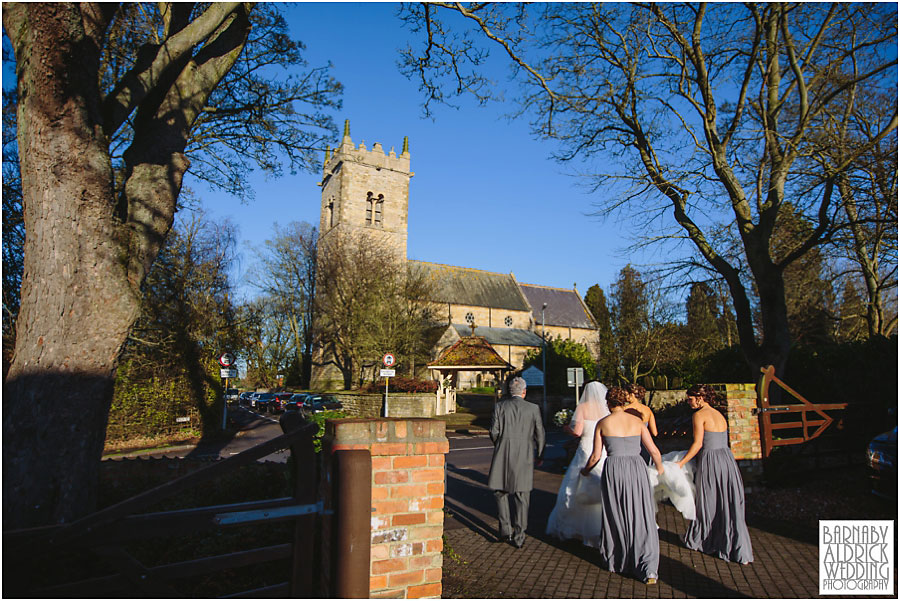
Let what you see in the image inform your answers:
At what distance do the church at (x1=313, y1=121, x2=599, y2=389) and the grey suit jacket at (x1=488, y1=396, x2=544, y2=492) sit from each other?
30.8 metres

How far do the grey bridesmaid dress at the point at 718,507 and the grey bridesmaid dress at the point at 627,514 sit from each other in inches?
35.6

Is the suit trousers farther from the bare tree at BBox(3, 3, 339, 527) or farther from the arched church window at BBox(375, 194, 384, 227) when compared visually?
the arched church window at BBox(375, 194, 384, 227)

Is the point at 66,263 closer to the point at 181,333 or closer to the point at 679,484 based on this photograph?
the point at 679,484

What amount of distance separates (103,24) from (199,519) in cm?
389

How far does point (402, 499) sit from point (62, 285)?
111 inches

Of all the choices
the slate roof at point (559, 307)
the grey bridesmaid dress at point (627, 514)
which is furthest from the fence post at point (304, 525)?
the slate roof at point (559, 307)

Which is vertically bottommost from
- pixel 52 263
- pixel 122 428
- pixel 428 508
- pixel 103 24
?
pixel 122 428

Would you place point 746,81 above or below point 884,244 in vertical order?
above

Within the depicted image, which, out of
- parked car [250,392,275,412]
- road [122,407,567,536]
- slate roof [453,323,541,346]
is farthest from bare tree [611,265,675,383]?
parked car [250,392,275,412]

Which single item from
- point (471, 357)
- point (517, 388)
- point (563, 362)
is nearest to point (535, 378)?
point (471, 357)

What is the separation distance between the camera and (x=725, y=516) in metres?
5.48

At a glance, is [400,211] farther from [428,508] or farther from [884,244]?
[428,508]

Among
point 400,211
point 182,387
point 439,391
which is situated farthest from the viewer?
point 400,211

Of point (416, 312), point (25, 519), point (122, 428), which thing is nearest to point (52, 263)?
point (25, 519)
